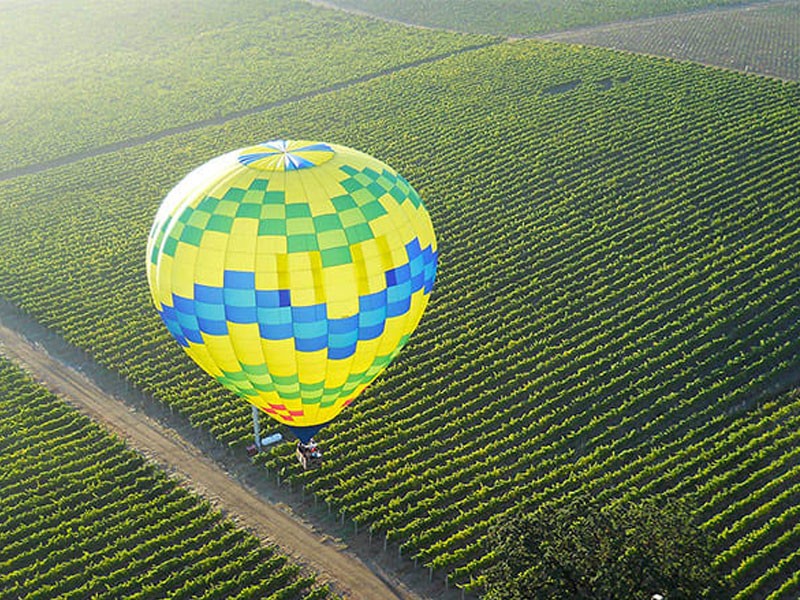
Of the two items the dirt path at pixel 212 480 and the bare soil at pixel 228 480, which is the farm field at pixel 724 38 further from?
the dirt path at pixel 212 480

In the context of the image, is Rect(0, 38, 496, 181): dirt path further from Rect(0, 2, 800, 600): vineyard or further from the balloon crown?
the balloon crown

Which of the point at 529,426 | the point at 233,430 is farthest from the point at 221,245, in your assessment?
the point at 529,426

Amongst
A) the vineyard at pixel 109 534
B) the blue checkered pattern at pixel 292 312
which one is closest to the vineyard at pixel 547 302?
the vineyard at pixel 109 534

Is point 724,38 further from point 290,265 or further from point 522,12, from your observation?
point 290,265

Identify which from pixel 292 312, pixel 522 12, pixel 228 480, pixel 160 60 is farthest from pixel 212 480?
pixel 522 12

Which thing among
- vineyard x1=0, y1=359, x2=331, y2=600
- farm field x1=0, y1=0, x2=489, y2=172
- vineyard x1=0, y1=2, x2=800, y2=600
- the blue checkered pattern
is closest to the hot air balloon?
the blue checkered pattern
